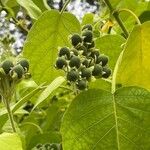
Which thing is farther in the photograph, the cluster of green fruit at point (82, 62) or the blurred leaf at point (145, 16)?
the blurred leaf at point (145, 16)

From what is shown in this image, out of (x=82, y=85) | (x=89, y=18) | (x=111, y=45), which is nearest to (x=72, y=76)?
(x=82, y=85)

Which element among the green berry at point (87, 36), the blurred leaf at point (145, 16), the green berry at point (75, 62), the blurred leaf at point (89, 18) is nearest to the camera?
the green berry at point (75, 62)

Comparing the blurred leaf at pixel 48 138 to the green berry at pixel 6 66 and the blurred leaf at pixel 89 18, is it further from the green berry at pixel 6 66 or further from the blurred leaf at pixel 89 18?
the green berry at pixel 6 66

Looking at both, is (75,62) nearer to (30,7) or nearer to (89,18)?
(30,7)

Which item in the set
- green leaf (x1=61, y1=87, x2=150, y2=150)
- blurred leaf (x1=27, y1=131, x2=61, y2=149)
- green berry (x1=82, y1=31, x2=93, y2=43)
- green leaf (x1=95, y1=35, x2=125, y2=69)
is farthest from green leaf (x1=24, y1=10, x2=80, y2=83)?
green leaf (x1=61, y1=87, x2=150, y2=150)

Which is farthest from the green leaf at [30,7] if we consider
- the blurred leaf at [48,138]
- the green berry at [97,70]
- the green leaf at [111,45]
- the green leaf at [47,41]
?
the green berry at [97,70]

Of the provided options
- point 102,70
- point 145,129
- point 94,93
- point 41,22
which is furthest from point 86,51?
point 41,22

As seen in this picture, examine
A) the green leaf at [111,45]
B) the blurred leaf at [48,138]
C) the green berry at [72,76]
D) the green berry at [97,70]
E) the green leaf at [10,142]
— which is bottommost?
the blurred leaf at [48,138]
